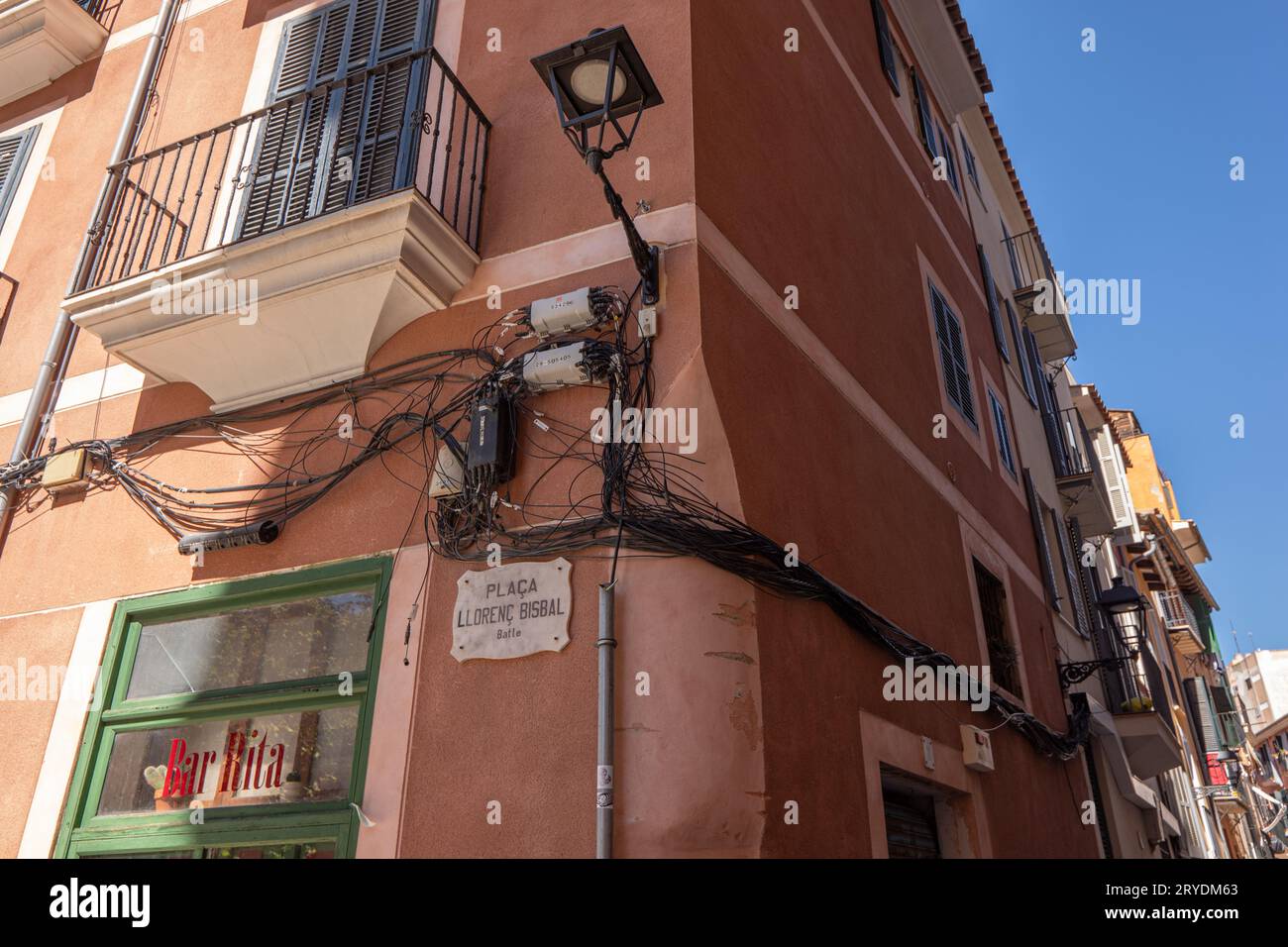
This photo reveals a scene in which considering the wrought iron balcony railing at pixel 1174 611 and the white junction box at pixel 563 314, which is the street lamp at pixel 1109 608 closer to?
the white junction box at pixel 563 314

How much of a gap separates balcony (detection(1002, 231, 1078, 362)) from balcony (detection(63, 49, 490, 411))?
11.8 m

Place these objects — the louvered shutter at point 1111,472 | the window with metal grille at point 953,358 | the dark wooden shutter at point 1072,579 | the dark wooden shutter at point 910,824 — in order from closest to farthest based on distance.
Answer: the dark wooden shutter at point 910,824
the window with metal grille at point 953,358
the dark wooden shutter at point 1072,579
the louvered shutter at point 1111,472

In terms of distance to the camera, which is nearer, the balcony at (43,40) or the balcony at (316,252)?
the balcony at (316,252)

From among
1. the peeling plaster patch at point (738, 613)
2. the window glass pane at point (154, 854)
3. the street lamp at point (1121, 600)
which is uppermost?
the street lamp at point (1121, 600)

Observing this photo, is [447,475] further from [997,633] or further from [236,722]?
[997,633]

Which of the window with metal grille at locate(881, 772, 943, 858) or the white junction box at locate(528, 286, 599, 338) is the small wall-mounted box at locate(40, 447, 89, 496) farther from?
the window with metal grille at locate(881, 772, 943, 858)

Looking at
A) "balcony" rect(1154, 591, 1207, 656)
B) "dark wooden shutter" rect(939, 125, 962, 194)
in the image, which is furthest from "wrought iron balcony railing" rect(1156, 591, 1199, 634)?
"dark wooden shutter" rect(939, 125, 962, 194)

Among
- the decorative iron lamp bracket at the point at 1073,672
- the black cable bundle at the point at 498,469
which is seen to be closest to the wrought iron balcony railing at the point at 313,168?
the black cable bundle at the point at 498,469

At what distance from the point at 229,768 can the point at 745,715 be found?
9.91 feet

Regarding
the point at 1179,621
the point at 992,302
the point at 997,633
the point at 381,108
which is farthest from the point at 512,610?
the point at 1179,621

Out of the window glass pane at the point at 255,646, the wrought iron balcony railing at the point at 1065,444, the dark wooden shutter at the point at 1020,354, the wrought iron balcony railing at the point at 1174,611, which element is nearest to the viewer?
the window glass pane at the point at 255,646

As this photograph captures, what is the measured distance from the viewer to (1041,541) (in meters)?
12.3

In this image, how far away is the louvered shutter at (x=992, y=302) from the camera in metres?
13.2

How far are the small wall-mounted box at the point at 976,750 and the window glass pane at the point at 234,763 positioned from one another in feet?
15.0
